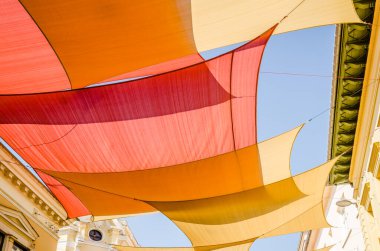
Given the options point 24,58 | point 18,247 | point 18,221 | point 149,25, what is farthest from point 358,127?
point 18,247

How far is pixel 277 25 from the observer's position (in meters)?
6.59

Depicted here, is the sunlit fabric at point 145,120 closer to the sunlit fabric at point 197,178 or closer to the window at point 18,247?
the sunlit fabric at point 197,178

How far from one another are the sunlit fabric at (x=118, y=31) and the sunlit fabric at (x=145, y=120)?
0.30 metres

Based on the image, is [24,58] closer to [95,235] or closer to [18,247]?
[18,247]

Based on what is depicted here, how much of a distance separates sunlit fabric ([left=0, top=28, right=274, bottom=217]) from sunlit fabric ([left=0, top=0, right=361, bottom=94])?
303 mm

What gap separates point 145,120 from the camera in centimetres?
820

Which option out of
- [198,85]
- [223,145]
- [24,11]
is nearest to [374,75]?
[223,145]

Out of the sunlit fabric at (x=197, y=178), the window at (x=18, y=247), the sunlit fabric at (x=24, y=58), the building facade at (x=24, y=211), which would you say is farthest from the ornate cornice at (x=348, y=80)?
the window at (x=18, y=247)

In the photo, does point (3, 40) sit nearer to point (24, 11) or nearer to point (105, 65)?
point (24, 11)

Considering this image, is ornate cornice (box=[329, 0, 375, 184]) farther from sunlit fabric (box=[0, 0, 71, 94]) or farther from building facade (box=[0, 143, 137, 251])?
building facade (box=[0, 143, 137, 251])

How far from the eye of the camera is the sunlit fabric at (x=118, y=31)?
594 cm

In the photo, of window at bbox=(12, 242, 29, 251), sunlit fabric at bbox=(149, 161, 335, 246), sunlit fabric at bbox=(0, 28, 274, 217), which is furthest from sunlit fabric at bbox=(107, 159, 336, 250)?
window at bbox=(12, 242, 29, 251)

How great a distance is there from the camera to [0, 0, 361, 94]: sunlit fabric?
594cm

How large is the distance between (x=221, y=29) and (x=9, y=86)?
3690 mm
